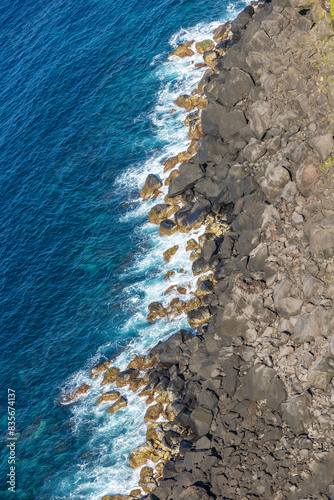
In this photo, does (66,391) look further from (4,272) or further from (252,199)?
(252,199)

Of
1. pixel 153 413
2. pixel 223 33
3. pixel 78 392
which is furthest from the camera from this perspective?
pixel 223 33

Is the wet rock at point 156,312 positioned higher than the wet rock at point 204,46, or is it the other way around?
the wet rock at point 204,46

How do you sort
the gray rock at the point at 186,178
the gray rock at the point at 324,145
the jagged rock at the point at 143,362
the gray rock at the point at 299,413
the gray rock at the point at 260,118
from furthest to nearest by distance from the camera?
the gray rock at the point at 186,178 < the gray rock at the point at 260,118 < the jagged rock at the point at 143,362 < the gray rock at the point at 324,145 < the gray rock at the point at 299,413

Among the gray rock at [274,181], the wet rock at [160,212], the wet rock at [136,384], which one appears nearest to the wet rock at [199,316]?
Result: the wet rock at [136,384]

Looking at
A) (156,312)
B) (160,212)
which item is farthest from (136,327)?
(160,212)

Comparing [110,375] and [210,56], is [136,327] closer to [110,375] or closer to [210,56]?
[110,375]

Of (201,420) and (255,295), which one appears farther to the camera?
(255,295)

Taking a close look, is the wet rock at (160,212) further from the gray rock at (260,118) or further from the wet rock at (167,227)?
the gray rock at (260,118)
